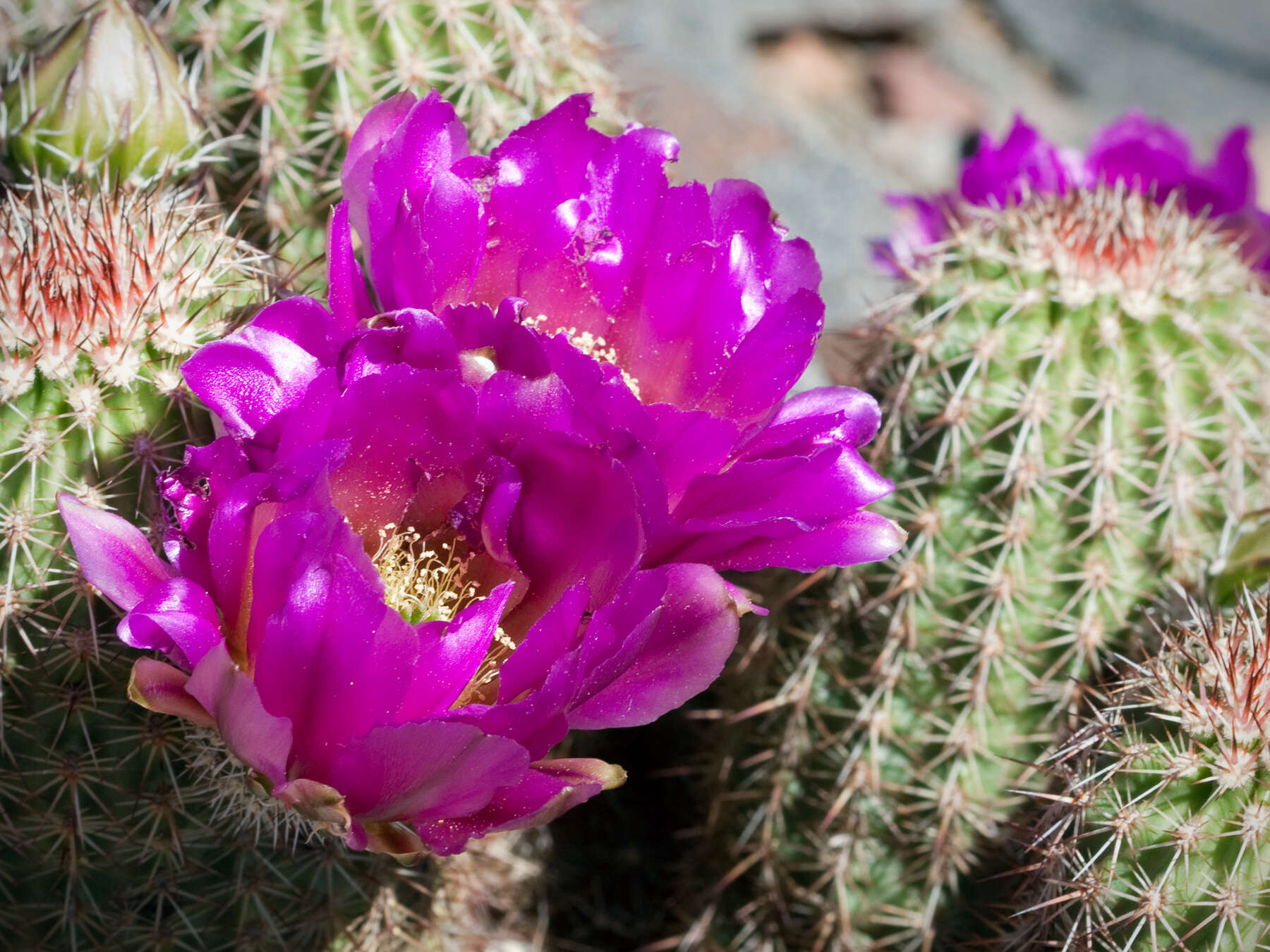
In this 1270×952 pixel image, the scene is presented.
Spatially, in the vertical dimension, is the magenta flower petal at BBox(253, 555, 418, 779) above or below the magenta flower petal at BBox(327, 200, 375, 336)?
below

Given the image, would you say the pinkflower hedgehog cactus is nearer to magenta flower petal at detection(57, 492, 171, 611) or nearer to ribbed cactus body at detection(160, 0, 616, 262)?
magenta flower petal at detection(57, 492, 171, 611)

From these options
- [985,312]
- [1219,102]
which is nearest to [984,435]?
[985,312]

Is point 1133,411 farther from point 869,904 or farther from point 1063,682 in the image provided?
point 869,904

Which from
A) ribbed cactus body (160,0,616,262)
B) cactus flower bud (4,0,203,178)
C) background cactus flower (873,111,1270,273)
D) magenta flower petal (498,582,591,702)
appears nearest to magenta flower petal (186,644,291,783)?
magenta flower petal (498,582,591,702)

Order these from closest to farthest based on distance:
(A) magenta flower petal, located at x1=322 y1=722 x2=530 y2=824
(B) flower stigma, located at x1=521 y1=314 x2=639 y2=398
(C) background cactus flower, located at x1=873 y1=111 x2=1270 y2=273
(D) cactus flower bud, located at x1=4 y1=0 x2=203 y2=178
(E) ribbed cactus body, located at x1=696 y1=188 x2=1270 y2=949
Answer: (A) magenta flower petal, located at x1=322 y1=722 x2=530 y2=824 → (B) flower stigma, located at x1=521 y1=314 x2=639 y2=398 → (D) cactus flower bud, located at x1=4 y1=0 x2=203 y2=178 → (E) ribbed cactus body, located at x1=696 y1=188 x2=1270 y2=949 → (C) background cactus flower, located at x1=873 y1=111 x2=1270 y2=273

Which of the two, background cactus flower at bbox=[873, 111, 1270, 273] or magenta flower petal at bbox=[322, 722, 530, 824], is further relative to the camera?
background cactus flower at bbox=[873, 111, 1270, 273]

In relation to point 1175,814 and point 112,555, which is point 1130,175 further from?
point 112,555

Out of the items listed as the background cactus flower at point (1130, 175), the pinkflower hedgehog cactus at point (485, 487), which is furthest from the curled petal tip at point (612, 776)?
the background cactus flower at point (1130, 175)
